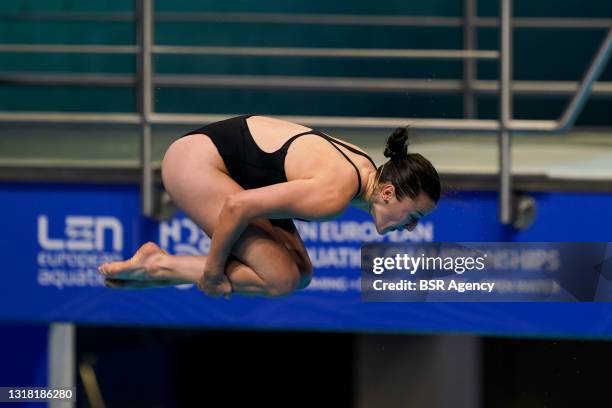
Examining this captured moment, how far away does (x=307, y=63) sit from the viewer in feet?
18.2

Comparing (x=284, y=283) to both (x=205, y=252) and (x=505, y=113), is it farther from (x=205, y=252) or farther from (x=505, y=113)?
(x=505, y=113)

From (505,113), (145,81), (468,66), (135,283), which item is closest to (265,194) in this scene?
(135,283)

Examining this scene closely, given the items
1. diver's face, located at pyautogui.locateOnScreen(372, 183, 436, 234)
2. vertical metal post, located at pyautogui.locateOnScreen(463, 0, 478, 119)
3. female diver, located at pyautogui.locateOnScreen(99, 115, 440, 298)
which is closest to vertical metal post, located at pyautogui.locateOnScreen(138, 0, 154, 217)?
female diver, located at pyautogui.locateOnScreen(99, 115, 440, 298)

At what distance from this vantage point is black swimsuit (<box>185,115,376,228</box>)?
309cm

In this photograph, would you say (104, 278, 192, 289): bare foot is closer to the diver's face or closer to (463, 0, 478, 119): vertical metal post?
the diver's face

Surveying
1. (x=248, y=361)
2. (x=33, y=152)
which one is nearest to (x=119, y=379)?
(x=248, y=361)

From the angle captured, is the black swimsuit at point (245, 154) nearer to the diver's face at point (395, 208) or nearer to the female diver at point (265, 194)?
the female diver at point (265, 194)

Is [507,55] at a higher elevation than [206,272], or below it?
higher

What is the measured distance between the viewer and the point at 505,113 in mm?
3557

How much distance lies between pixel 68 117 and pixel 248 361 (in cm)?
175

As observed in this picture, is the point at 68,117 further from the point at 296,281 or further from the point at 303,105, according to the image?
the point at 303,105

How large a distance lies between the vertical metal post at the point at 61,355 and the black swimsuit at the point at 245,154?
1034 millimetres

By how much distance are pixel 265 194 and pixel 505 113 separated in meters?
0.87

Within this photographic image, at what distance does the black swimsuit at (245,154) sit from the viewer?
10.1 feet
